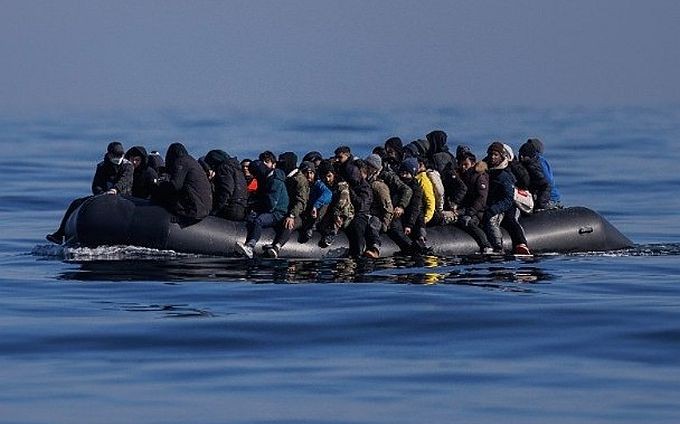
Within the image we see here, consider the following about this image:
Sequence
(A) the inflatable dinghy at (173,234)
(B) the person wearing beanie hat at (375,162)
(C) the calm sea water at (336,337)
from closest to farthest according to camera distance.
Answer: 1. (C) the calm sea water at (336,337)
2. (A) the inflatable dinghy at (173,234)
3. (B) the person wearing beanie hat at (375,162)

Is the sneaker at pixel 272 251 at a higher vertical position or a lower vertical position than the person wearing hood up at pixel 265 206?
lower

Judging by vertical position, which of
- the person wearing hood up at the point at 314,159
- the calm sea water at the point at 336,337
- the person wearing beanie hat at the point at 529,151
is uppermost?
the person wearing beanie hat at the point at 529,151

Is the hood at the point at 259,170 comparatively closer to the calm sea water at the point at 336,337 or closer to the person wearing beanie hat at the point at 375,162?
the calm sea water at the point at 336,337

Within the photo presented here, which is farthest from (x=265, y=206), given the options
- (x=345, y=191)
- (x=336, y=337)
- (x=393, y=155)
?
(x=336, y=337)

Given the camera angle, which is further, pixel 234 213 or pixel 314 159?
pixel 314 159

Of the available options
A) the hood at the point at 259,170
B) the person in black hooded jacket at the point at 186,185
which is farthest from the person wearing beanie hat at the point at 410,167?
the person in black hooded jacket at the point at 186,185

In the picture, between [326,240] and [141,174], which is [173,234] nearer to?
[141,174]

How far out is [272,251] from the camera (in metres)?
32.6

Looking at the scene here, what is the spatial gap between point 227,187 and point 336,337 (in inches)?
337

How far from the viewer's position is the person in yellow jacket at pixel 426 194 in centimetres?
3312

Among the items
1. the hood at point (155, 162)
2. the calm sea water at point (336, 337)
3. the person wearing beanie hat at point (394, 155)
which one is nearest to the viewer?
the calm sea water at point (336, 337)

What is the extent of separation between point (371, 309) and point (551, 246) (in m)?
9.14

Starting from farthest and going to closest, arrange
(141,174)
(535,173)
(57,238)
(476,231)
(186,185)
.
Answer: (57,238), (535,173), (476,231), (141,174), (186,185)

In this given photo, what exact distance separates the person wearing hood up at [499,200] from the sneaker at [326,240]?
3201 millimetres
